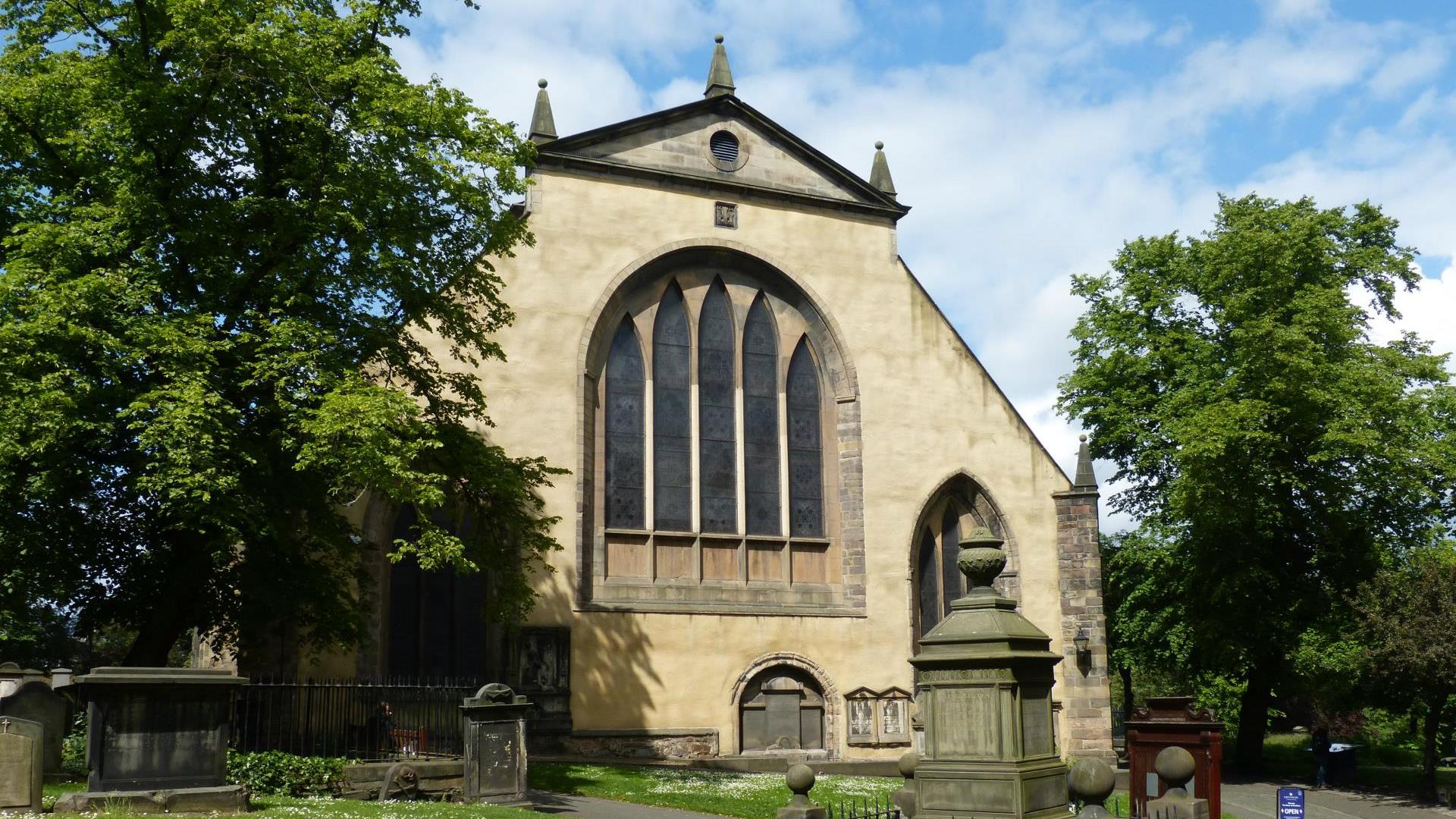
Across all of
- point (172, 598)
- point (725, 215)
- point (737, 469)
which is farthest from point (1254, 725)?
point (172, 598)

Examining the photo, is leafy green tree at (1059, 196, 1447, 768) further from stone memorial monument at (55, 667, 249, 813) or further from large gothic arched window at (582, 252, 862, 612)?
stone memorial monument at (55, 667, 249, 813)

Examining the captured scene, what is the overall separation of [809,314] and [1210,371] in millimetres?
9513

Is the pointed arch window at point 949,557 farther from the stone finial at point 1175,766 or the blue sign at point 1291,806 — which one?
the stone finial at point 1175,766

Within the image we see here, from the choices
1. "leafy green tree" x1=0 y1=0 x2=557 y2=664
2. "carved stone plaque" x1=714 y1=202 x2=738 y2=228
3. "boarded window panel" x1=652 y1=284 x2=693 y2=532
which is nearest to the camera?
"leafy green tree" x1=0 y1=0 x2=557 y2=664

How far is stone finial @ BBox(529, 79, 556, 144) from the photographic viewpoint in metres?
23.9

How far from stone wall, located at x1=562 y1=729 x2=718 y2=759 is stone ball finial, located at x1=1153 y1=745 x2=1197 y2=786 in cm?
1001

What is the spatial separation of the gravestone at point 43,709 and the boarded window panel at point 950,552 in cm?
1582

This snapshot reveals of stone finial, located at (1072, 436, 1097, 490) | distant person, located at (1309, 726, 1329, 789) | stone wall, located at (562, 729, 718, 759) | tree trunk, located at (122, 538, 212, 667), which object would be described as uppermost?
stone finial, located at (1072, 436, 1097, 490)

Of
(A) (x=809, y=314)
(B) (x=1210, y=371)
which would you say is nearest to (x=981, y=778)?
(A) (x=809, y=314)

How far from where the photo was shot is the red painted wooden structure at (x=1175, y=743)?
49.8 feet

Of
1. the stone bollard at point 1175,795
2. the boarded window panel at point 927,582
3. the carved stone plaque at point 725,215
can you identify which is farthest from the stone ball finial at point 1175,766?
the carved stone plaque at point 725,215

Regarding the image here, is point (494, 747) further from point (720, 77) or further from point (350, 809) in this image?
point (720, 77)

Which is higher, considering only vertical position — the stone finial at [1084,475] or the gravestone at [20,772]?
the stone finial at [1084,475]

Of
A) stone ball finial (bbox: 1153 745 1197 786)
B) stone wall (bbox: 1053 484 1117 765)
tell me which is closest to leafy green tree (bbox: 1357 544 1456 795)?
stone wall (bbox: 1053 484 1117 765)
